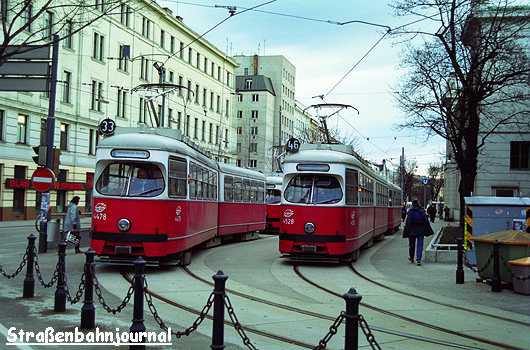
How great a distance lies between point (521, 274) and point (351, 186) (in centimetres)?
606

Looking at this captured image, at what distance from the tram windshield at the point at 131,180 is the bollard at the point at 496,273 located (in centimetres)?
721

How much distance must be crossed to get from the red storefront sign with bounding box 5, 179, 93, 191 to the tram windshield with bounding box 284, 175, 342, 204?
24.2 m

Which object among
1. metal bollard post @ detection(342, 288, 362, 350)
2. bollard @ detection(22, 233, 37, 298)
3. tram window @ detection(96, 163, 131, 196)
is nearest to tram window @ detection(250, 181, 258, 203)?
tram window @ detection(96, 163, 131, 196)

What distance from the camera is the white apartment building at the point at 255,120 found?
345 feet

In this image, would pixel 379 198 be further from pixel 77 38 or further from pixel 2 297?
pixel 77 38

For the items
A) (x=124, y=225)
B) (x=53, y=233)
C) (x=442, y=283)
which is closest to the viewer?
(x=442, y=283)

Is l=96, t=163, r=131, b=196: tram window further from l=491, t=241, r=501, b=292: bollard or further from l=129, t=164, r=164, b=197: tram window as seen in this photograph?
l=491, t=241, r=501, b=292: bollard

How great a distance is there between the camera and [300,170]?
16891 millimetres

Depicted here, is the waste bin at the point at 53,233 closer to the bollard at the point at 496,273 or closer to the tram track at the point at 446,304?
the tram track at the point at 446,304

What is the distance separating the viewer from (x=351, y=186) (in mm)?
17500

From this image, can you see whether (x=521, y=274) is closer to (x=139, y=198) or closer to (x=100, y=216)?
(x=139, y=198)

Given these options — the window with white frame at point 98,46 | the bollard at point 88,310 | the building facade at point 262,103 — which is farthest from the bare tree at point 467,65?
the building facade at point 262,103

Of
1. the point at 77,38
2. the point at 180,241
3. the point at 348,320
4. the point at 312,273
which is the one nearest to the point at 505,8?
the point at 312,273

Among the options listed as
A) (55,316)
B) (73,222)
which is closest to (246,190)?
(73,222)
